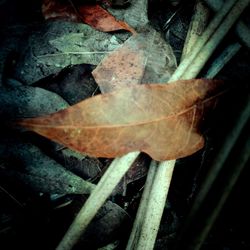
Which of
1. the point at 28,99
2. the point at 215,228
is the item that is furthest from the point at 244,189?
the point at 28,99

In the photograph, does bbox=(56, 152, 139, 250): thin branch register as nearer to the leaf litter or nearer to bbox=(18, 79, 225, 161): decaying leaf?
bbox=(18, 79, 225, 161): decaying leaf

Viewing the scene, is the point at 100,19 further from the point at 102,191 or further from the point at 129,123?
the point at 102,191

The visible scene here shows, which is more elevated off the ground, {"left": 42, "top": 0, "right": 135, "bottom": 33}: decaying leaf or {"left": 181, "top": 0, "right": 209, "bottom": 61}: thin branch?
{"left": 181, "top": 0, "right": 209, "bottom": 61}: thin branch

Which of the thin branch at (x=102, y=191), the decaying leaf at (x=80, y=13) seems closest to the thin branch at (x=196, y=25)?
the decaying leaf at (x=80, y=13)

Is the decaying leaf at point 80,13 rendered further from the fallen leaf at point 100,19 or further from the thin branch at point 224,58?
the thin branch at point 224,58

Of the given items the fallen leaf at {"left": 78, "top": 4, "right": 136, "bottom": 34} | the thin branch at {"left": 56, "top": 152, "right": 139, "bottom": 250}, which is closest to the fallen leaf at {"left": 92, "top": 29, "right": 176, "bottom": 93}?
the fallen leaf at {"left": 78, "top": 4, "right": 136, "bottom": 34}

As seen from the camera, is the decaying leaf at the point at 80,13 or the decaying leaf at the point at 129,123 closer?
the decaying leaf at the point at 129,123

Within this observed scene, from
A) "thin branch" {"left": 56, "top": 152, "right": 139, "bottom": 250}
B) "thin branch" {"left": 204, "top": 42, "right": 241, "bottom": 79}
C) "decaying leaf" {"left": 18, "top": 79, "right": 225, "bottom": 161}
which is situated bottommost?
"thin branch" {"left": 56, "top": 152, "right": 139, "bottom": 250}

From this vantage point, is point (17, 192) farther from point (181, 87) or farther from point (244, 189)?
point (244, 189)
